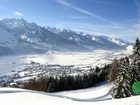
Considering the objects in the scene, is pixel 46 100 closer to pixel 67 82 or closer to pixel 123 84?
pixel 123 84

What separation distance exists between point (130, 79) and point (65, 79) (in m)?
58.6

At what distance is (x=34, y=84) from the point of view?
4151 inches

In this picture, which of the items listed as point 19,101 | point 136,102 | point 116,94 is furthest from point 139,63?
point 136,102

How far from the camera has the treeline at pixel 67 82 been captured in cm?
9925

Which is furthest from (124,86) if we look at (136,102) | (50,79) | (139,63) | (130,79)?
(50,79)

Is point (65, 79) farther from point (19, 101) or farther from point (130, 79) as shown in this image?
point (19, 101)

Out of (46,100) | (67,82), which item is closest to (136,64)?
(46,100)

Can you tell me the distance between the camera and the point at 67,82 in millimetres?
102875

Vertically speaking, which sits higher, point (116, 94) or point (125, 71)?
point (125, 71)

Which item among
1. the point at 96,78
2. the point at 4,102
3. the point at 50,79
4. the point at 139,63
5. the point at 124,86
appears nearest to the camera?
the point at 4,102

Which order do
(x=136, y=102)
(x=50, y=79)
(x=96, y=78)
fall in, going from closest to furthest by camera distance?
(x=136, y=102) < (x=50, y=79) < (x=96, y=78)

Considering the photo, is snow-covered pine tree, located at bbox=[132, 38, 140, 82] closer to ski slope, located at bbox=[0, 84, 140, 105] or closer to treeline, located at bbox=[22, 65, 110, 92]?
ski slope, located at bbox=[0, 84, 140, 105]

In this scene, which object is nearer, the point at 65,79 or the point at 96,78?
the point at 65,79

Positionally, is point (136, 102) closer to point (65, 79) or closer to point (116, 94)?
point (116, 94)
